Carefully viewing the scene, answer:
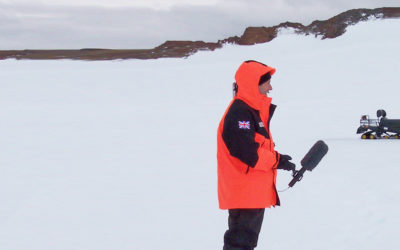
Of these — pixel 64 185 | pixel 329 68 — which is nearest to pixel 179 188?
pixel 64 185

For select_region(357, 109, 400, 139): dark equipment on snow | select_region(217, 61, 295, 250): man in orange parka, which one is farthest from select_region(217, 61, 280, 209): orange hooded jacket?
select_region(357, 109, 400, 139): dark equipment on snow

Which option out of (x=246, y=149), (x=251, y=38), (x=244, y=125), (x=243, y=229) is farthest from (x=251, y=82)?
(x=251, y=38)

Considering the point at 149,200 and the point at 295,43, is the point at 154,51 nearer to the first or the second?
the point at 295,43

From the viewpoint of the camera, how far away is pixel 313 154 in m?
3.29

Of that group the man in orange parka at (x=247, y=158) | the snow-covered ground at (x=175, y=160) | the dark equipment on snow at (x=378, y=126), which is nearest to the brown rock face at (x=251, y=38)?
the snow-covered ground at (x=175, y=160)

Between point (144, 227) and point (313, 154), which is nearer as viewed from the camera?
point (313, 154)

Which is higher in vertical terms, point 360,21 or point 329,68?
point 360,21

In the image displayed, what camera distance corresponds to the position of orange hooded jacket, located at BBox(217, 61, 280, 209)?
9.87 ft

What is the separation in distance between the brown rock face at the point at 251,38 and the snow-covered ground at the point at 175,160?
5199 millimetres

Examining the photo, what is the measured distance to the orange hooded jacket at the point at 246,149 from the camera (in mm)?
3008

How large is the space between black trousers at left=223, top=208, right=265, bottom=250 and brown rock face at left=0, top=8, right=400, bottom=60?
1166 inches

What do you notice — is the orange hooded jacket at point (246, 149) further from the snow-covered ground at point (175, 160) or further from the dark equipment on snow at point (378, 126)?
the dark equipment on snow at point (378, 126)

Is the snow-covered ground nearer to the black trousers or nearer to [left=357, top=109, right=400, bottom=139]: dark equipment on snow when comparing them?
[left=357, top=109, right=400, bottom=139]: dark equipment on snow

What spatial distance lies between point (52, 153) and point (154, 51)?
25.2 meters
